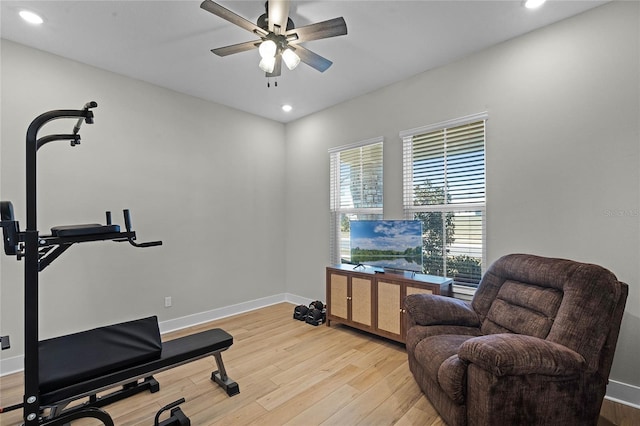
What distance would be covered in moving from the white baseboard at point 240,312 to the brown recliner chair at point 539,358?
78cm

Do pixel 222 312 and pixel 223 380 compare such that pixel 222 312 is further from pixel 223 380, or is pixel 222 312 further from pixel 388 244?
pixel 388 244

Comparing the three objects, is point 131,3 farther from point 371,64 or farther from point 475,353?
point 475,353

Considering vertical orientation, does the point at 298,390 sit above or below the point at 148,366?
below

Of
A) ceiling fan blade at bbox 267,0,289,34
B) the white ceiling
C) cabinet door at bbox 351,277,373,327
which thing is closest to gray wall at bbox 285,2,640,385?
the white ceiling

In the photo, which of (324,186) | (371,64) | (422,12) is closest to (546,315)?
(422,12)

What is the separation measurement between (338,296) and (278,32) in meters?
2.83

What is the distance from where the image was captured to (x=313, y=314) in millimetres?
3873

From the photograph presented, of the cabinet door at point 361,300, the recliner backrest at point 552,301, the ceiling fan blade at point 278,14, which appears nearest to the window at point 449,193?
the recliner backrest at point 552,301

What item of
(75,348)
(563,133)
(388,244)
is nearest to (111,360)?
(75,348)

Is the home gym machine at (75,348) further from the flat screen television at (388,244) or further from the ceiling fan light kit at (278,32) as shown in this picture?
the flat screen television at (388,244)

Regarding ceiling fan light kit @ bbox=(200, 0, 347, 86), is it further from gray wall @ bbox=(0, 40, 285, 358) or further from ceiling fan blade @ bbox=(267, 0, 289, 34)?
gray wall @ bbox=(0, 40, 285, 358)

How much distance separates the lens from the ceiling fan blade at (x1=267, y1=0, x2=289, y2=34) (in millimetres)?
1930

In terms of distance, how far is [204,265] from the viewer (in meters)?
4.02

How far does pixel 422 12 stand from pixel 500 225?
6.40 ft
